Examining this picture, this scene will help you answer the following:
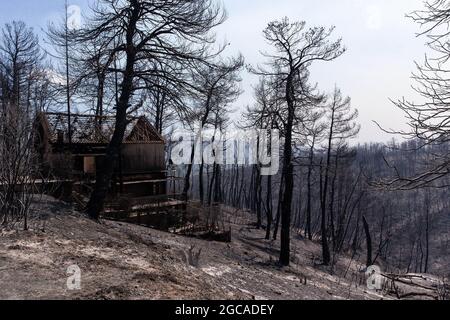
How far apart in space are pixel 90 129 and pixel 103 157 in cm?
335

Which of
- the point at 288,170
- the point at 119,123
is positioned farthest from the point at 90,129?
the point at 288,170

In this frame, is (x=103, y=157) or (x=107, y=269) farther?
(x=103, y=157)

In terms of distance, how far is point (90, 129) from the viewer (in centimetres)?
2356

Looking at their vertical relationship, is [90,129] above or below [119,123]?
above

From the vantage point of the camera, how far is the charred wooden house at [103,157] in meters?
18.6

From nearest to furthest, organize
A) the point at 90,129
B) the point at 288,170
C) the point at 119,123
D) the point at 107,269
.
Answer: the point at 107,269 < the point at 119,123 < the point at 288,170 < the point at 90,129

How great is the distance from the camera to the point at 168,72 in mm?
14352

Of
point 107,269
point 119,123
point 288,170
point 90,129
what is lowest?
point 107,269

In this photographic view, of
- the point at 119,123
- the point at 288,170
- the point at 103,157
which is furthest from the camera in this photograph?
the point at 103,157

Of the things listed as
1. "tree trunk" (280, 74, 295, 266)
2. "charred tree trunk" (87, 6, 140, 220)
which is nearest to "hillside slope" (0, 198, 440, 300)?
"charred tree trunk" (87, 6, 140, 220)

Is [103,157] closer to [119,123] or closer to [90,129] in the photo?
[90,129]
